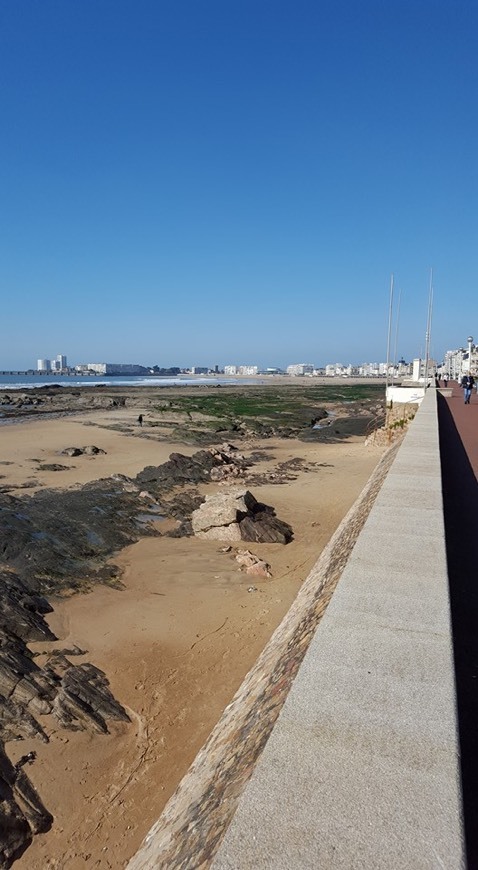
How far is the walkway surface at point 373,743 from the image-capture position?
1.62 metres

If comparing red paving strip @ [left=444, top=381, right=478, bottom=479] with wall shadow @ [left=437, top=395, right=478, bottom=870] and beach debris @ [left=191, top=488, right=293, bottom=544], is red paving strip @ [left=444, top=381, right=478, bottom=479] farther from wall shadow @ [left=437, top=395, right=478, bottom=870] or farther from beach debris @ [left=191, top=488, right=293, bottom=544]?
beach debris @ [left=191, top=488, right=293, bottom=544]

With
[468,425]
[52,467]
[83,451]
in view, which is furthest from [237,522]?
[83,451]

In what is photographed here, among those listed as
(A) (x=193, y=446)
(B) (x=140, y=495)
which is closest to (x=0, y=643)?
(B) (x=140, y=495)

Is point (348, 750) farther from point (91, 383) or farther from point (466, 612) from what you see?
point (91, 383)

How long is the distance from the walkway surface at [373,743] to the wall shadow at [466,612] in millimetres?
13

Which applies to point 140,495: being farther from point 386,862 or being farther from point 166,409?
point 166,409

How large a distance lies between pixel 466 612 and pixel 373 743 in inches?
103

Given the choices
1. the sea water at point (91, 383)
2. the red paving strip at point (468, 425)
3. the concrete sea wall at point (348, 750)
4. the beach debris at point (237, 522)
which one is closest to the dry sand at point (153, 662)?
the beach debris at point (237, 522)

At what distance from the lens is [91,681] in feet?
17.2

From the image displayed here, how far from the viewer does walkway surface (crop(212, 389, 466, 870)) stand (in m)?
1.62

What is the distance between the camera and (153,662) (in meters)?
5.75

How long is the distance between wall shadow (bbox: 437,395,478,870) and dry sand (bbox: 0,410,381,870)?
2.40 m

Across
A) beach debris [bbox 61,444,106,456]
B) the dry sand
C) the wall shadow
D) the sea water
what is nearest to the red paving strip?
the wall shadow

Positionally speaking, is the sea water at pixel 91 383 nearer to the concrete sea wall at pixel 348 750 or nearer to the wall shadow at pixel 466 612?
the wall shadow at pixel 466 612
